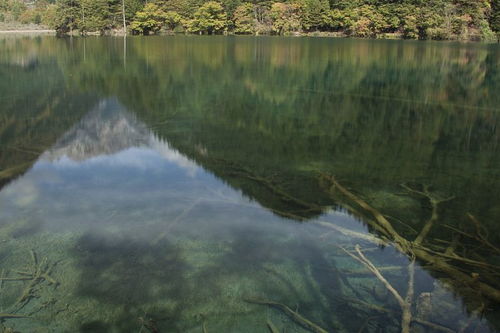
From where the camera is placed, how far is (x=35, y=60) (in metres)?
18.9

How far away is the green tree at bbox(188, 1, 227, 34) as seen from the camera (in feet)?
136

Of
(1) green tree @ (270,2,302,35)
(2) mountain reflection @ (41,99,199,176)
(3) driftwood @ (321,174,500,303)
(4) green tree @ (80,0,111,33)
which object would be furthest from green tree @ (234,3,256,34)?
(3) driftwood @ (321,174,500,303)

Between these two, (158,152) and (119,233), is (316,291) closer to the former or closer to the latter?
(119,233)

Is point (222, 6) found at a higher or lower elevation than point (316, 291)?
higher

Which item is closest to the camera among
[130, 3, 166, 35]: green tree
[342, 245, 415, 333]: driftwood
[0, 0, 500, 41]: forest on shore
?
[342, 245, 415, 333]: driftwood

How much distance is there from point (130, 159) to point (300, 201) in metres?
2.86

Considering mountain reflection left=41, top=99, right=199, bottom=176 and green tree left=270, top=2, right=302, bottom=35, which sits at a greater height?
green tree left=270, top=2, right=302, bottom=35

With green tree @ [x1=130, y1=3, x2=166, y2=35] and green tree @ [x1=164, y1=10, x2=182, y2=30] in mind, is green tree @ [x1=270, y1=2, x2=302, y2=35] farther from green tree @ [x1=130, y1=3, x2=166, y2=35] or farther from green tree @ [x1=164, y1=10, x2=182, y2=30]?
green tree @ [x1=130, y1=3, x2=166, y2=35]

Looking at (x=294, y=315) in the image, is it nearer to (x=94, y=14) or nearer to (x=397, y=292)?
(x=397, y=292)

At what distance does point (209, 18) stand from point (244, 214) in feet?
131

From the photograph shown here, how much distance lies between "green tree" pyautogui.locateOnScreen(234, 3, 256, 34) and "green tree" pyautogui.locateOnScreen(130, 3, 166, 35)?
6.76 m

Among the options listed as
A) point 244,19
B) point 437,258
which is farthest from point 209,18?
point 437,258

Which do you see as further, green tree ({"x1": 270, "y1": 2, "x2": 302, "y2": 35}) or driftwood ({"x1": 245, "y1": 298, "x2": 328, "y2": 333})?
green tree ({"x1": 270, "y1": 2, "x2": 302, "y2": 35})

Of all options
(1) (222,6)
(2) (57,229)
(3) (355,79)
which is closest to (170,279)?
(2) (57,229)
